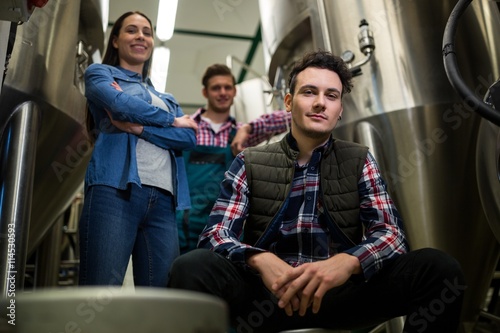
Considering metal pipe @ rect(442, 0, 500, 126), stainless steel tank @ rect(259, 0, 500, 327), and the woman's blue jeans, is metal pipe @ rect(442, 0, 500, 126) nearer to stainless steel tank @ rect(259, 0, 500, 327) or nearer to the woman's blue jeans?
stainless steel tank @ rect(259, 0, 500, 327)

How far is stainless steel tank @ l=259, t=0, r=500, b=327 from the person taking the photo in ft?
5.87

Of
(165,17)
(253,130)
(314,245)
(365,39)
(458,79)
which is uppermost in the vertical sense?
(165,17)

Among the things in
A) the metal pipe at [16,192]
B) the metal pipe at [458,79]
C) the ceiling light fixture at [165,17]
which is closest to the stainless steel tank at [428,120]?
the metal pipe at [458,79]

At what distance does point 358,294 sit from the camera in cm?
115

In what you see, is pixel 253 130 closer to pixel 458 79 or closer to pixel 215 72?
pixel 215 72

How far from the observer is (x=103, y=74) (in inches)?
62.2

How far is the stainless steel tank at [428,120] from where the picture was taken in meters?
1.79

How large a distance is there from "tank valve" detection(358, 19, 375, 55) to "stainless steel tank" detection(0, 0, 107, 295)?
44.1 inches

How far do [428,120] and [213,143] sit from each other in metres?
0.90

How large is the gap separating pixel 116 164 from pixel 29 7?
1.86ft

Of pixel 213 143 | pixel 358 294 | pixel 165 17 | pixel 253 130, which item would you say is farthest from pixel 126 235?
pixel 165 17

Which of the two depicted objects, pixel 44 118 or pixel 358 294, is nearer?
pixel 358 294

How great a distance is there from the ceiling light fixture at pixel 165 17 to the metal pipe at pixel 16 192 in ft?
8.67

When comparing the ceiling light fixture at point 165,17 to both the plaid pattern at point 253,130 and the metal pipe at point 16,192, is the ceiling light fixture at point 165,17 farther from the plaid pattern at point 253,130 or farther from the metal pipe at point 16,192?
the metal pipe at point 16,192
